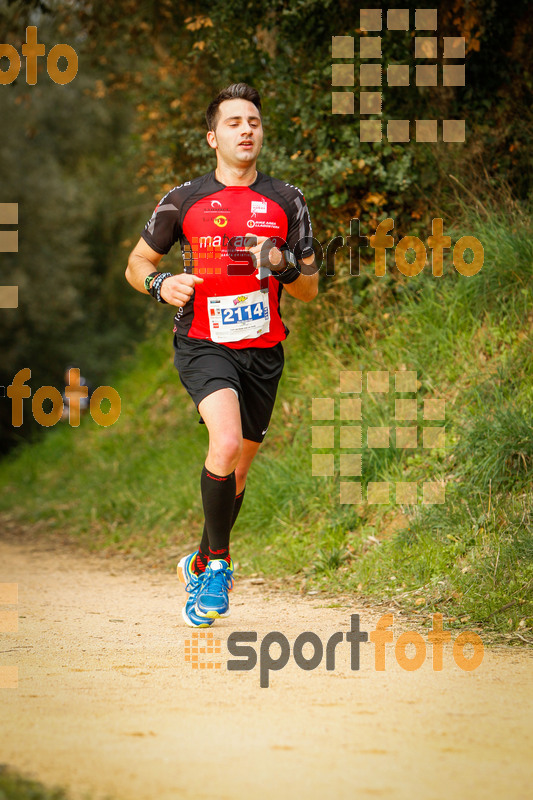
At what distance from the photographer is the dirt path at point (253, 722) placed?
2.54 m

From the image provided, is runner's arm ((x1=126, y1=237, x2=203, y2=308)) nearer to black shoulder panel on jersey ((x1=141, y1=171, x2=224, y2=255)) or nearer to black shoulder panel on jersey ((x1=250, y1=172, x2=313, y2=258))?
black shoulder panel on jersey ((x1=141, y1=171, x2=224, y2=255))

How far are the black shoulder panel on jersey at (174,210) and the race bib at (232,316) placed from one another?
0.42m

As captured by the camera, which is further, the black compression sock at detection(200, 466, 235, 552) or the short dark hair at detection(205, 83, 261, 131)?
the short dark hair at detection(205, 83, 261, 131)

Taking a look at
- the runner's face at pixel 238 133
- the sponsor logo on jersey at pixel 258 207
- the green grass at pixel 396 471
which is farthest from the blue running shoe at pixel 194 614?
the runner's face at pixel 238 133

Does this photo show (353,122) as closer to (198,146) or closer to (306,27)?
(306,27)

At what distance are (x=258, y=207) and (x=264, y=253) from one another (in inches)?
11.5

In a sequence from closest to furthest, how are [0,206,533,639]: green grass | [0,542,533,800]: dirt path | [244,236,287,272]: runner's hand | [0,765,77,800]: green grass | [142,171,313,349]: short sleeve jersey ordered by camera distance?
1. [0,765,77,800]: green grass
2. [0,542,533,800]: dirt path
3. [244,236,287,272]: runner's hand
4. [142,171,313,349]: short sleeve jersey
5. [0,206,533,639]: green grass

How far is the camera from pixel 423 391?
22.6 ft

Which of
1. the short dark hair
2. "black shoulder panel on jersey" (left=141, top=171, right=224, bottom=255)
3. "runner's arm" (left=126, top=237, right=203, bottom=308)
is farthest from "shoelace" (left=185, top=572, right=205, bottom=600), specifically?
the short dark hair

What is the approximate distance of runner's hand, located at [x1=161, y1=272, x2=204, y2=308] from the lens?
4332 mm

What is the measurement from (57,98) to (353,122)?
629 inches

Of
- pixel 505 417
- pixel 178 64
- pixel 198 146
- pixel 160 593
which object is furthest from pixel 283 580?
pixel 178 64

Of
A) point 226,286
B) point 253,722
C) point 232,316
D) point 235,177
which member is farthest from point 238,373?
point 253,722

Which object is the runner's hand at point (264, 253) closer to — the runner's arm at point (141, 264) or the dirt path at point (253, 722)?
the runner's arm at point (141, 264)
